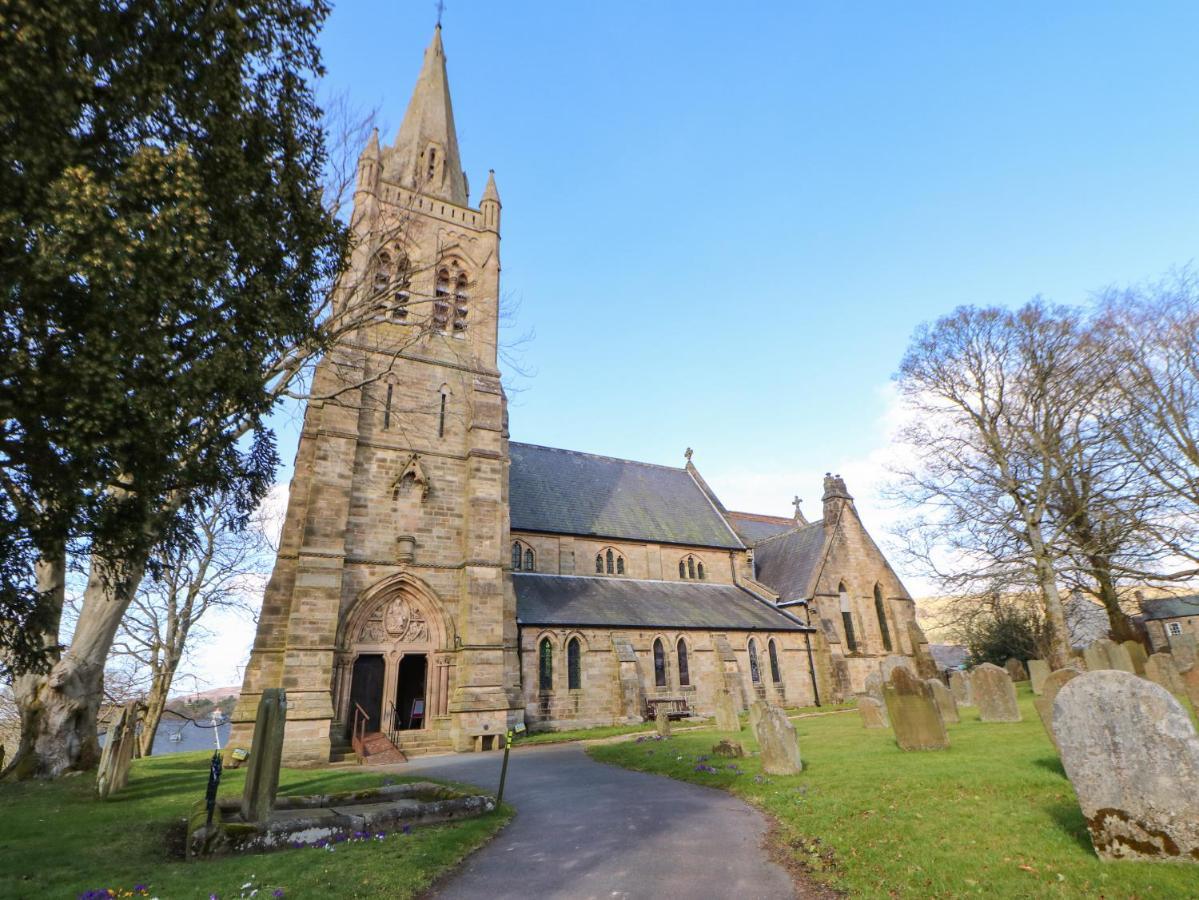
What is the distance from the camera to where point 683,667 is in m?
24.1

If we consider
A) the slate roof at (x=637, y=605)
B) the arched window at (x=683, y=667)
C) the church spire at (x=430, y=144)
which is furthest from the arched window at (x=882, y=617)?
the church spire at (x=430, y=144)

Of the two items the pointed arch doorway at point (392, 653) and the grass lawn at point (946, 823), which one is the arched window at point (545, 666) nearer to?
the pointed arch doorway at point (392, 653)

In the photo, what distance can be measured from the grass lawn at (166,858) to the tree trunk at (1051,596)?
19.7 metres

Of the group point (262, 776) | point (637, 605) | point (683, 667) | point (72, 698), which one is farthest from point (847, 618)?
point (72, 698)

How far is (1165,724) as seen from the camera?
4875 millimetres

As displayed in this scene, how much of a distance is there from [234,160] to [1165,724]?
34.6ft

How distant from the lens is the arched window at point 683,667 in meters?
23.8

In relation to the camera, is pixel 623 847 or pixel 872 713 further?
pixel 872 713

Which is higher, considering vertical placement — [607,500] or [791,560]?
[607,500]

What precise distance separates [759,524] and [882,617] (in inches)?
563

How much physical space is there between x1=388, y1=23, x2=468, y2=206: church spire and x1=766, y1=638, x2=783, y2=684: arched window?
2446cm

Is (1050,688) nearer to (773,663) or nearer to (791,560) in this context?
(773,663)

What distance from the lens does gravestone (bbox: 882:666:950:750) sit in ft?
34.1

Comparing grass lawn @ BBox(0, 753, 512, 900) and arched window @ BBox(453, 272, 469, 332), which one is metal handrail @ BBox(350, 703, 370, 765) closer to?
grass lawn @ BBox(0, 753, 512, 900)
